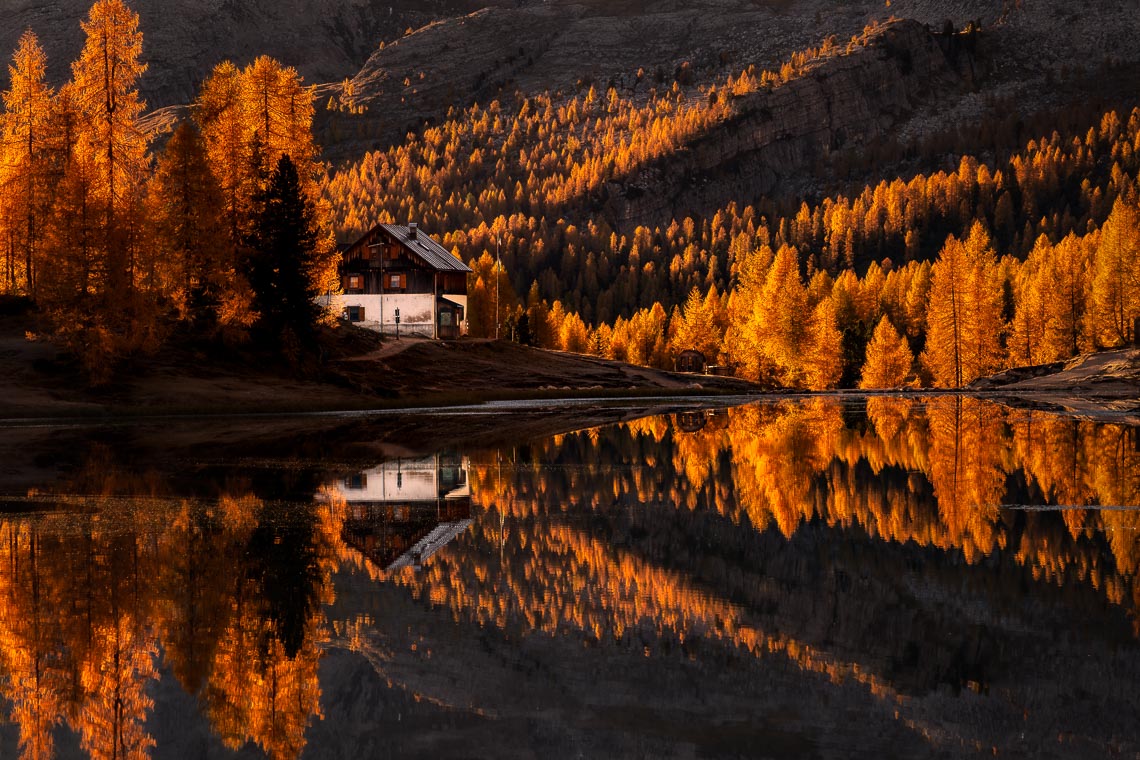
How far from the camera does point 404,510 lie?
24406mm

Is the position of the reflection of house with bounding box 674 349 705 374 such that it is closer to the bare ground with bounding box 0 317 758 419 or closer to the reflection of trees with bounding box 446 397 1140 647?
the bare ground with bounding box 0 317 758 419

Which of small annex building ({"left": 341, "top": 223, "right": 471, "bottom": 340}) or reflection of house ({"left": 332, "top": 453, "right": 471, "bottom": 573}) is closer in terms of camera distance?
reflection of house ({"left": 332, "top": 453, "right": 471, "bottom": 573})

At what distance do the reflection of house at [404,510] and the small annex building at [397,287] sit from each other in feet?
247

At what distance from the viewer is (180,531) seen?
2142 cm

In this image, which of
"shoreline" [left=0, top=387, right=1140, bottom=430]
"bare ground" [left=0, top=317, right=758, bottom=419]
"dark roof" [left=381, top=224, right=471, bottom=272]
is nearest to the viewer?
"shoreline" [left=0, top=387, right=1140, bottom=430]

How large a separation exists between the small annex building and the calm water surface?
3161 inches

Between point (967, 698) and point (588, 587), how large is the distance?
6274 millimetres

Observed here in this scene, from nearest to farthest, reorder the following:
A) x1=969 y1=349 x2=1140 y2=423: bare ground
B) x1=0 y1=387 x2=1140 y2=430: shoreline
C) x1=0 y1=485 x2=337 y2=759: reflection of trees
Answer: x1=0 y1=485 x2=337 y2=759: reflection of trees < x1=0 y1=387 x2=1140 y2=430: shoreline < x1=969 y1=349 x2=1140 y2=423: bare ground

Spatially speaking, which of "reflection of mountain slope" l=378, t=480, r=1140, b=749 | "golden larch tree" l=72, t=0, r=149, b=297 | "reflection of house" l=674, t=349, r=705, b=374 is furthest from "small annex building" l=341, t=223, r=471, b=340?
"reflection of mountain slope" l=378, t=480, r=1140, b=749

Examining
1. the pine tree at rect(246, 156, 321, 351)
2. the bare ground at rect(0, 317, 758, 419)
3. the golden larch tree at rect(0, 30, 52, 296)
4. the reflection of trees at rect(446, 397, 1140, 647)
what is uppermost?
the golden larch tree at rect(0, 30, 52, 296)

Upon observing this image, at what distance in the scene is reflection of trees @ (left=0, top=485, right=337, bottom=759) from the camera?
10828 mm

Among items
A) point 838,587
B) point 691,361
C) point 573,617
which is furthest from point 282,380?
point 691,361

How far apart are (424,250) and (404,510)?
90.2m

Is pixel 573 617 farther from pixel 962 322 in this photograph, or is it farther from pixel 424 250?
pixel 962 322
